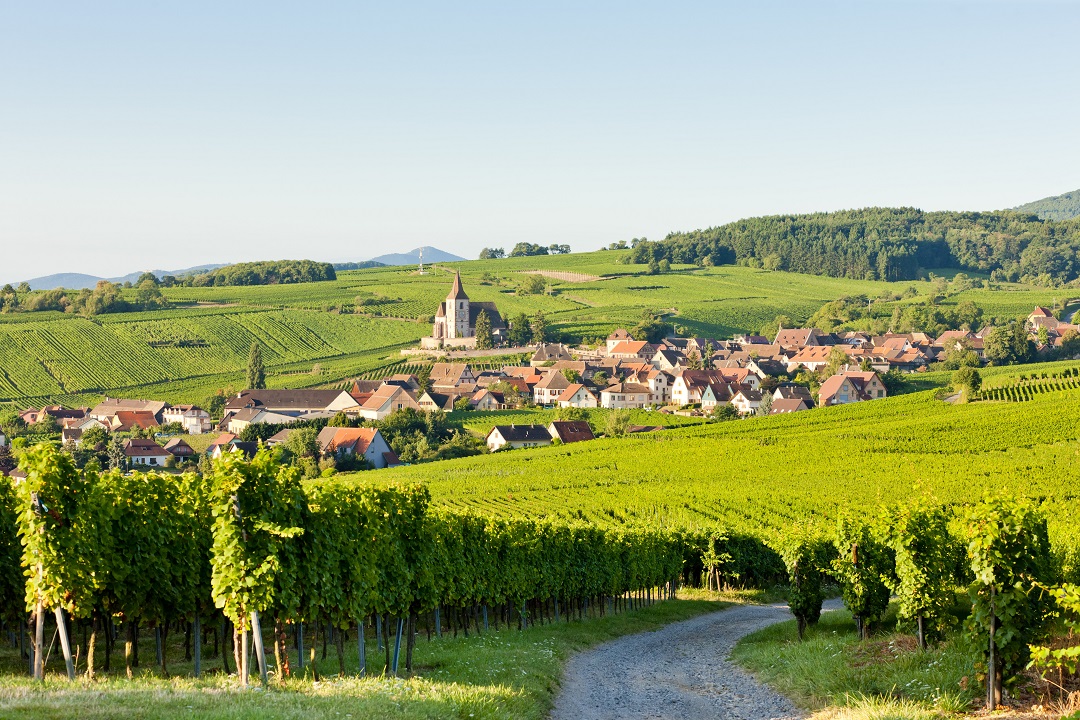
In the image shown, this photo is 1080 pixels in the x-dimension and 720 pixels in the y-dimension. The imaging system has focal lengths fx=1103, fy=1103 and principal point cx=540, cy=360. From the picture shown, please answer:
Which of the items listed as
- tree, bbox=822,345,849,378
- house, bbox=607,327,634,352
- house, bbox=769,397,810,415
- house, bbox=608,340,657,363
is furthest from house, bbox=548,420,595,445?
house, bbox=607,327,634,352

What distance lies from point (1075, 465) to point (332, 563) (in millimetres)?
55445

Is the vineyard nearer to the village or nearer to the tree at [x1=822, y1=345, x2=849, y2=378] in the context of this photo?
the village

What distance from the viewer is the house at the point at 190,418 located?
4646 inches

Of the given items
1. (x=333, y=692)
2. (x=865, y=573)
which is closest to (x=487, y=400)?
(x=865, y=573)

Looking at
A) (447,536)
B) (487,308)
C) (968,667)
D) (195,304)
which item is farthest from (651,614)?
(195,304)

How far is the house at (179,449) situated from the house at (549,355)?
59524 mm

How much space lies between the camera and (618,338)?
170875 mm

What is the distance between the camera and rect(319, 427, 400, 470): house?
101000mm

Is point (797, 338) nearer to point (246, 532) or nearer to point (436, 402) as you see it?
point (436, 402)

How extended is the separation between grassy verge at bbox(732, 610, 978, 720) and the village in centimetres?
7548

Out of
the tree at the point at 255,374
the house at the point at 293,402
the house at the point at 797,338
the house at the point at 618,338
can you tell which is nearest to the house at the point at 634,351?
the house at the point at 618,338

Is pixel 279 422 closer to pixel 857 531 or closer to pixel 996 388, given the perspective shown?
pixel 996 388

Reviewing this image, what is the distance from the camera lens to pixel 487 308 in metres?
175

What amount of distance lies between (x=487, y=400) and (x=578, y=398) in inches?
489
